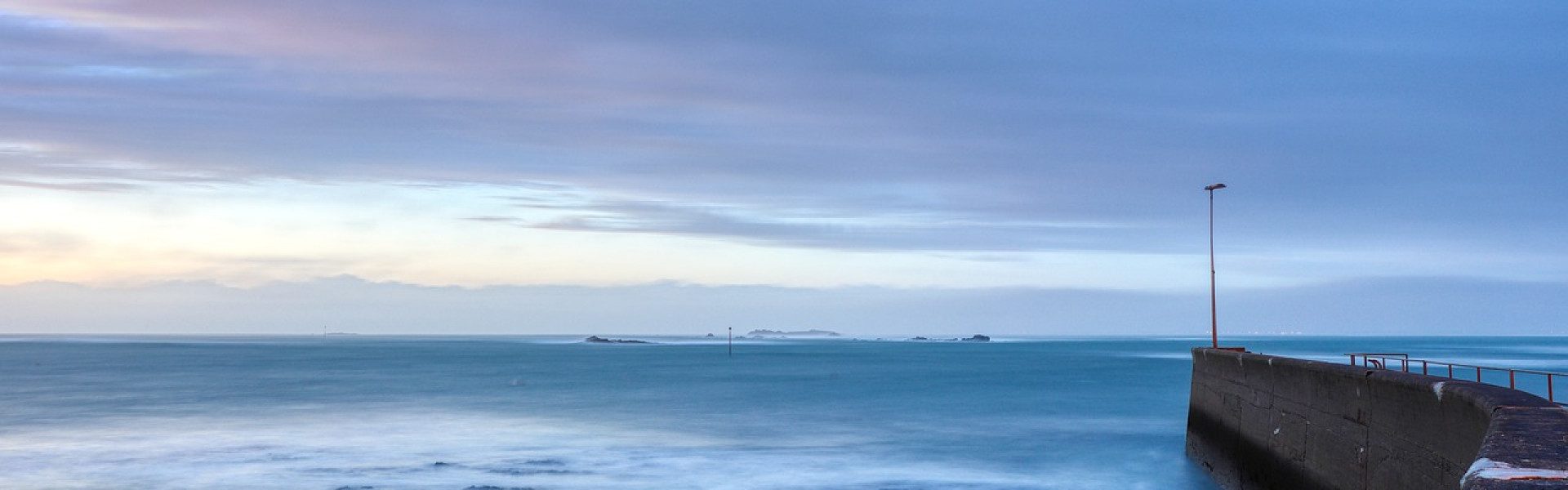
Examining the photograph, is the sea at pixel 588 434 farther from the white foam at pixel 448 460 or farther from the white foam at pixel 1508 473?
the white foam at pixel 1508 473

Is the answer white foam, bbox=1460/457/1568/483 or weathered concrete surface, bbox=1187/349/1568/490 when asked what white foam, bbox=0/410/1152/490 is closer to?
weathered concrete surface, bbox=1187/349/1568/490

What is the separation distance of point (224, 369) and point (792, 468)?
8120cm

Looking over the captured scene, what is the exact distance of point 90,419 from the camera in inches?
1857

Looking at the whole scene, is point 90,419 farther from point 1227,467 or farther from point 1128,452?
point 1227,467

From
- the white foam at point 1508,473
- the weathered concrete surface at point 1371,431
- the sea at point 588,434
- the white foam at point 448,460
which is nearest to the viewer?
the white foam at point 1508,473

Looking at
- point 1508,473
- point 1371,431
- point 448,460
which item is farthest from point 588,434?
point 1508,473

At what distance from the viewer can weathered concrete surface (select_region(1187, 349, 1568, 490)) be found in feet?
36.0

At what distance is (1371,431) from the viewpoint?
18078mm

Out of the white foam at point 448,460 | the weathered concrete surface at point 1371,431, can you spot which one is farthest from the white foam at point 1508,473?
the white foam at point 448,460

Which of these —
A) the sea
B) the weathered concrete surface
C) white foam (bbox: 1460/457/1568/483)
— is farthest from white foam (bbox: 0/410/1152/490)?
white foam (bbox: 1460/457/1568/483)

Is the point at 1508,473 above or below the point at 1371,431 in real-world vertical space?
above

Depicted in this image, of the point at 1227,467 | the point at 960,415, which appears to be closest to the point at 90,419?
the point at 960,415

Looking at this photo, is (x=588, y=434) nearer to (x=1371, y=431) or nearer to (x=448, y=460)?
(x=448, y=460)

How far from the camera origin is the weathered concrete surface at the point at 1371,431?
11.0m
